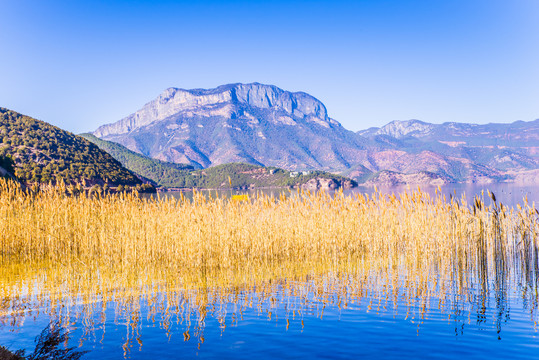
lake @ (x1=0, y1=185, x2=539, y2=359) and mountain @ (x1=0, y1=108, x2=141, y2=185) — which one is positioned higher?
mountain @ (x1=0, y1=108, x2=141, y2=185)

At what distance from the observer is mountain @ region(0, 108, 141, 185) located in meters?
86.5

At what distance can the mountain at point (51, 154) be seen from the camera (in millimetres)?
86500

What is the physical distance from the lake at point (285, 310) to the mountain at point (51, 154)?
241 ft

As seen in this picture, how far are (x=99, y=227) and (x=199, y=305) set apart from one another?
8.53 meters

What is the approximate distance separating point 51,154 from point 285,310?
332 feet

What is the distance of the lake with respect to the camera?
780 centimetres

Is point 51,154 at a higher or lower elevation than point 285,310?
higher

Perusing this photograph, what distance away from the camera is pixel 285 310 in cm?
1000

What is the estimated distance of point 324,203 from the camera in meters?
19.6

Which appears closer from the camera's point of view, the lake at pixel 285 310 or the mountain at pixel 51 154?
the lake at pixel 285 310

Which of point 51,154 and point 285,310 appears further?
point 51,154

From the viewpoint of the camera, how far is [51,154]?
322ft

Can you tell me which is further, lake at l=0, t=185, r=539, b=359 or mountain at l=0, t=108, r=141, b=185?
mountain at l=0, t=108, r=141, b=185

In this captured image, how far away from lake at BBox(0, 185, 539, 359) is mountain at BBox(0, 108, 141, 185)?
73580mm
